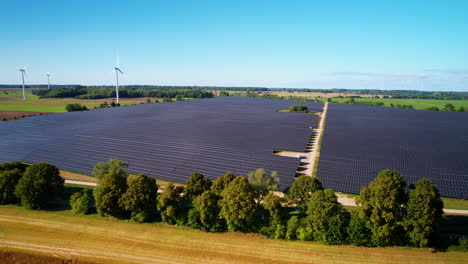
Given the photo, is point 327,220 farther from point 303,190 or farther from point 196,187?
point 196,187

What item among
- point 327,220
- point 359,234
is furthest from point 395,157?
point 327,220

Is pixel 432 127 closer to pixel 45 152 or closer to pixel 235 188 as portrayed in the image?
pixel 235 188

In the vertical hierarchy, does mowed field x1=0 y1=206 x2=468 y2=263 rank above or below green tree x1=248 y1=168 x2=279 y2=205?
below

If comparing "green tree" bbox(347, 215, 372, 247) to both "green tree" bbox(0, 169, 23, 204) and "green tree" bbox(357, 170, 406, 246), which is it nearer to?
"green tree" bbox(357, 170, 406, 246)

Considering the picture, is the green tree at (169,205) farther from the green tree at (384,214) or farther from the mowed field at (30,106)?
the mowed field at (30,106)

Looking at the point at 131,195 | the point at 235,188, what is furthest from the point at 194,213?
the point at 131,195

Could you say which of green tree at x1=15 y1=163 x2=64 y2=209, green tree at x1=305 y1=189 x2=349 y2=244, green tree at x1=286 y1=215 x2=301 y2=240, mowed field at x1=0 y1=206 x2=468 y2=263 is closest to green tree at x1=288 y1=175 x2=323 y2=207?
green tree at x1=286 y1=215 x2=301 y2=240
